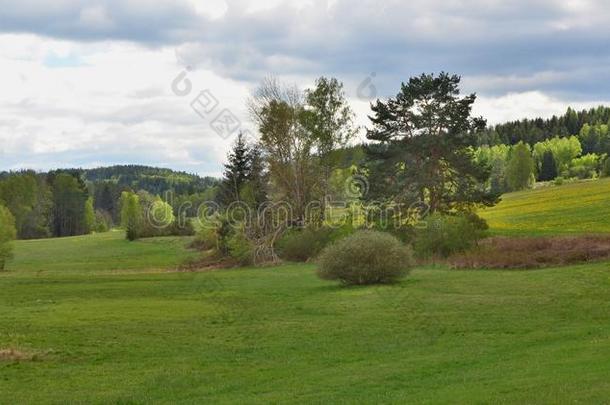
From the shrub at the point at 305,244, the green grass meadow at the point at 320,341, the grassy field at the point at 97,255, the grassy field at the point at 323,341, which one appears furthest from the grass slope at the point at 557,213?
the grassy field at the point at 97,255

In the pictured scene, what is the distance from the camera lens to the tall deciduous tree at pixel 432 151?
2375 inches

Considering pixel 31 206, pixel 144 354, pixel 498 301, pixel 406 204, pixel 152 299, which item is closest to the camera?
pixel 144 354

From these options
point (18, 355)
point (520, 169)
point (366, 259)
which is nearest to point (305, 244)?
point (366, 259)

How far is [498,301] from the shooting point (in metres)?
28.8

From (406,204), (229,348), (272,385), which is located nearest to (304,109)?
(406,204)

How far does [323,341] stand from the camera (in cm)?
2231

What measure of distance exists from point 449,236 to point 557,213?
1212 inches

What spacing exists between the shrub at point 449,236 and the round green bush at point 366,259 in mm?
12645

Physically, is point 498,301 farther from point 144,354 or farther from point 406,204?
point 406,204

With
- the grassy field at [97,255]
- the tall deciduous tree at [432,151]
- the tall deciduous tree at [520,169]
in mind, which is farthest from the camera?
the tall deciduous tree at [520,169]

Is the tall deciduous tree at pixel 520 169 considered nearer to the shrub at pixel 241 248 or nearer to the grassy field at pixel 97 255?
the grassy field at pixel 97 255

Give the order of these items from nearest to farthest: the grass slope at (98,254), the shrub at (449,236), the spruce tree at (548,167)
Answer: the shrub at (449,236) → the grass slope at (98,254) → the spruce tree at (548,167)

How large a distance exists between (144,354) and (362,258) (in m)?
18.1

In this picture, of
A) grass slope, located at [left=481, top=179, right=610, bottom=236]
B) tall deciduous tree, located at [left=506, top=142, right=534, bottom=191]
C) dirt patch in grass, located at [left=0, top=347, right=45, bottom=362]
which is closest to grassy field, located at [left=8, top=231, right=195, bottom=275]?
grass slope, located at [left=481, top=179, right=610, bottom=236]
